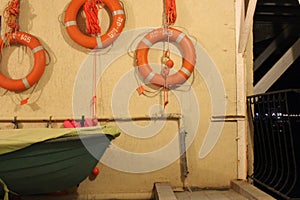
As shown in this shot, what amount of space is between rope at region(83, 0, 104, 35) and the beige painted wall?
5.7 inches

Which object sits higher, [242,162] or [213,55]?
[213,55]

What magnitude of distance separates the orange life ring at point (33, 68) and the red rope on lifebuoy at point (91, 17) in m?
0.54

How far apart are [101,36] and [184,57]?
867mm

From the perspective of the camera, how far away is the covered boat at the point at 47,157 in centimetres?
226

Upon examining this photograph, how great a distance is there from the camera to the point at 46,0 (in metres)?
3.17

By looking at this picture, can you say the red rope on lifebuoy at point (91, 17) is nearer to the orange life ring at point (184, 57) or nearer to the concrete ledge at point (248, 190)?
the orange life ring at point (184, 57)

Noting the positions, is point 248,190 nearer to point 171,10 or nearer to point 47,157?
point 47,157

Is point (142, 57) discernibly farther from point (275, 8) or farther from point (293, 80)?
point (293, 80)

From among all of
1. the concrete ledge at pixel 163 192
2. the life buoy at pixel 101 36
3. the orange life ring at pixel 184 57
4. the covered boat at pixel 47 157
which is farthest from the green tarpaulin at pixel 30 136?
the life buoy at pixel 101 36

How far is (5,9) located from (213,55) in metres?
2.20

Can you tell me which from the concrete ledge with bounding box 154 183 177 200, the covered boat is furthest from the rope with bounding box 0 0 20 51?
the concrete ledge with bounding box 154 183 177 200

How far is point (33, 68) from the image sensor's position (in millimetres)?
3047

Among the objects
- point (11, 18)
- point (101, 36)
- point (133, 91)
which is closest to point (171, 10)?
point (101, 36)

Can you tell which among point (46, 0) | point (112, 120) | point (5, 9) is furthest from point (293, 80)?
point (5, 9)
